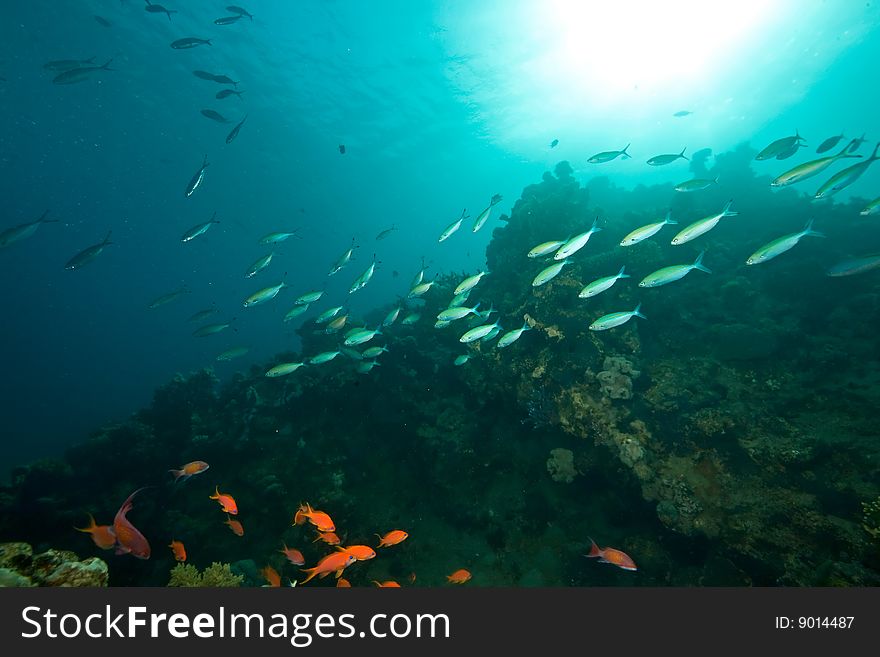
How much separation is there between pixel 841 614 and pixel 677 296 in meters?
7.20

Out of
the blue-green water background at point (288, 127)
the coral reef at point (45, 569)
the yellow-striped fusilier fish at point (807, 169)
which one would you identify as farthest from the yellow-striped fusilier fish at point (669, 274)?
the blue-green water background at point (288, 127)

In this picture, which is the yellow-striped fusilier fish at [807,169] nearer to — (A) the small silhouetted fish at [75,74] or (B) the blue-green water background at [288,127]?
(B) the blue-green water background at [288,127]

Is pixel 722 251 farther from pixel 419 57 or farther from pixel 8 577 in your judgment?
pixel 419 57

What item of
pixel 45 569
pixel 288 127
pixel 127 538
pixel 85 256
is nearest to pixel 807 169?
pixel 45 569

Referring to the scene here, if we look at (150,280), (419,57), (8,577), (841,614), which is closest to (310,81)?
(419,57)

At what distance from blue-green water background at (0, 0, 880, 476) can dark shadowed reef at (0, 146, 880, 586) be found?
16.8 feet

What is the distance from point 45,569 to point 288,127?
41953 millimetres

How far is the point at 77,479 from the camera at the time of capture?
909cm

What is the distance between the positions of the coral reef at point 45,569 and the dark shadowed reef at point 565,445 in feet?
14.4

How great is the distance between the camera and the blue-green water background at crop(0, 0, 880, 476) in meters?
23.3

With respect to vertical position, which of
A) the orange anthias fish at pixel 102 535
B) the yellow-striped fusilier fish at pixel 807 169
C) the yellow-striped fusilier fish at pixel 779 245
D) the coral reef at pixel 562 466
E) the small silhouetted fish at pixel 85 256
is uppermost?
the yellow-striped fusilier fish at pixel 807 169

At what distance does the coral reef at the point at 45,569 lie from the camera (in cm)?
246

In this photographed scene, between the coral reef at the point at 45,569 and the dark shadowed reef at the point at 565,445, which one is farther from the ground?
the coral reef at the point at 45,569

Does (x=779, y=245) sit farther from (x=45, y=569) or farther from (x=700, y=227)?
(x=45, y=569)
